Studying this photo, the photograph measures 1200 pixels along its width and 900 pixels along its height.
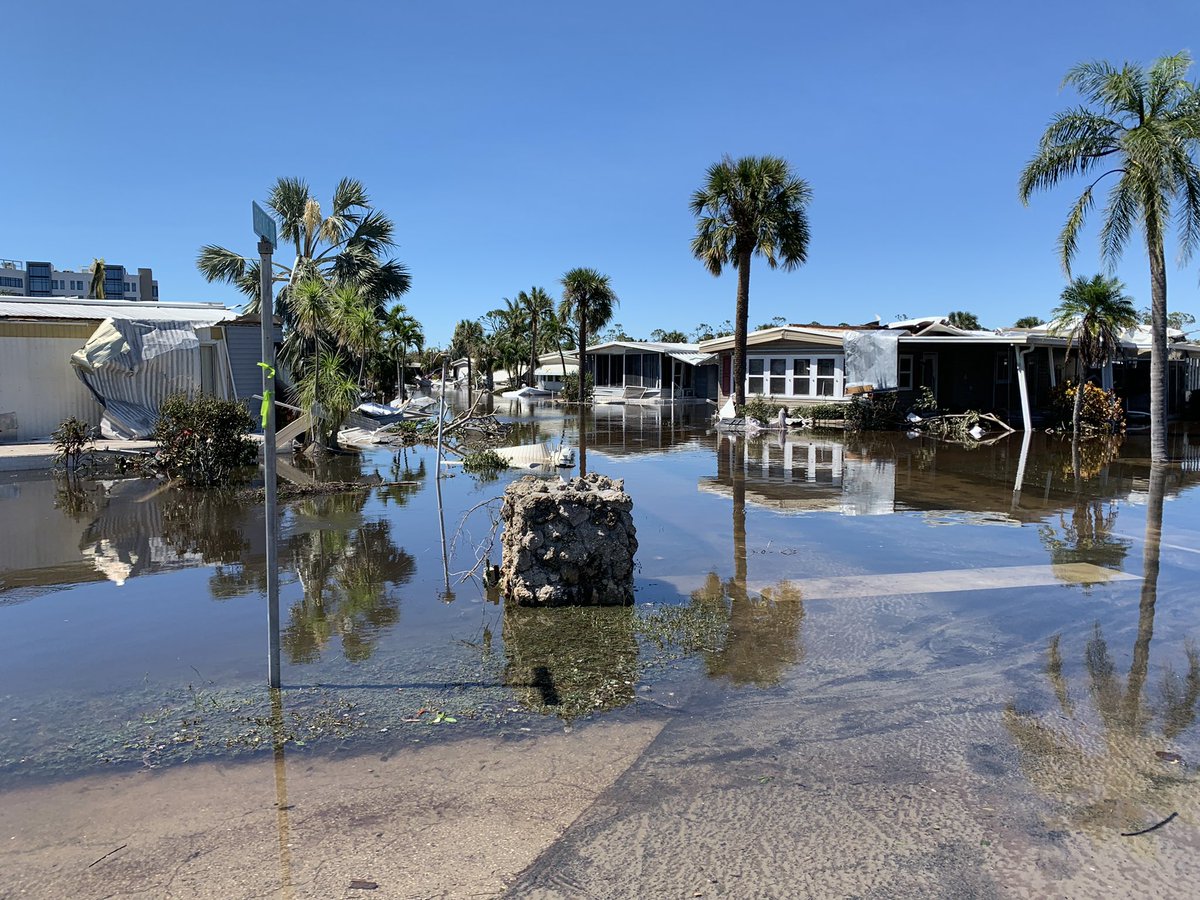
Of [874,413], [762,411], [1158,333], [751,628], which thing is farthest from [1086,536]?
[762,411]

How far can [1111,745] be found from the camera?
460 cm

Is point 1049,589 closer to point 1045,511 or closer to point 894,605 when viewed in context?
point 894,605

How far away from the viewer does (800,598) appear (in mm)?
7617

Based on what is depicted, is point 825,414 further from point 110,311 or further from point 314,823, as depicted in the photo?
point 314,823

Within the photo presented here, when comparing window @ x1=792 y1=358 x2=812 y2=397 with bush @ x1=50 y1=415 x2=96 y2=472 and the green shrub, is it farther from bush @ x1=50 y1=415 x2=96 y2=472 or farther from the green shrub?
bush @ x1=50 y1=415 x2=96 y2=472

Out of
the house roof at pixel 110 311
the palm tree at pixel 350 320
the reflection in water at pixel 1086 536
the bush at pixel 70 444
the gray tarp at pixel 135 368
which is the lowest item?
the reflection in water at pixel 1086 536

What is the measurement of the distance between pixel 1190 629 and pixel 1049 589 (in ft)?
4.41

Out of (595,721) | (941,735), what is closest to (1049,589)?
(941,735)

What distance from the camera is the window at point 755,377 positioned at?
31.9 meters

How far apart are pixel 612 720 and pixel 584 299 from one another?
129 feet

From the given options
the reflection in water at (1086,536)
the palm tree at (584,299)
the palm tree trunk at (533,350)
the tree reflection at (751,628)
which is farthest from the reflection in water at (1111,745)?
the palm tree trunk at (533,350)

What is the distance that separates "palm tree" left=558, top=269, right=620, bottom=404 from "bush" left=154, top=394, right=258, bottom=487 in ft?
92.3

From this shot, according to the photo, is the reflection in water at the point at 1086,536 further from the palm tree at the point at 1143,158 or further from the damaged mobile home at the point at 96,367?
the damaged mobile home at the point at 96,367

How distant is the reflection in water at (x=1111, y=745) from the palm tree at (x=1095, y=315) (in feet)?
64.8
